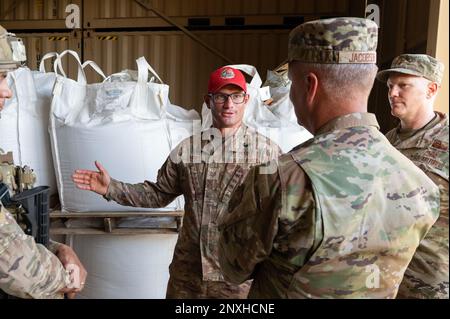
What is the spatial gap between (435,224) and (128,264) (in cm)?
169

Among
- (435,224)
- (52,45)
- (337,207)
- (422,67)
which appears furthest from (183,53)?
(337,207)

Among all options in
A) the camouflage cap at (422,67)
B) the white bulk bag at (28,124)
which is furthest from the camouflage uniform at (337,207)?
the white bulk bag at (28,124)

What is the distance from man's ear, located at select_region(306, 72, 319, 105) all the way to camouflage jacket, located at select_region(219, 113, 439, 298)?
0.29 ft

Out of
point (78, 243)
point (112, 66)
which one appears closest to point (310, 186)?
point (78, 243)

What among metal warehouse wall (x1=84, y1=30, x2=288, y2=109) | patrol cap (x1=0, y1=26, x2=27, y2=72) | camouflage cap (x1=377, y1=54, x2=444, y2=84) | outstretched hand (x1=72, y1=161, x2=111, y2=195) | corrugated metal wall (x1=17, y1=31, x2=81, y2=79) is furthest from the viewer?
corrugated metal wall (x1=17, y1=31, x2=81, y2=79)

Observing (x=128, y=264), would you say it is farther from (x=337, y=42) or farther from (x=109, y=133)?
(x=337, y=42)

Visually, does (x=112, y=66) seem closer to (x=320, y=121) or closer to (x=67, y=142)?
(x=67, y=142)

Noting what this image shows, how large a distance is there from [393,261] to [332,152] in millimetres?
334

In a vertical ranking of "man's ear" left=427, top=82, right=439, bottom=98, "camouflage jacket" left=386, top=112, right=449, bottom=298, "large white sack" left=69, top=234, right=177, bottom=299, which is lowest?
"large white sack" left=69, top=234, right=177, bottom=299

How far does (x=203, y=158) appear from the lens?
196 cm

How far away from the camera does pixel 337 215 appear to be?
3.26 feet

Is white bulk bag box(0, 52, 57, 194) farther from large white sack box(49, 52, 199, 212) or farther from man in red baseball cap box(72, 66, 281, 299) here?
A: man in red baseball cap box(72, 66, 281, 299)

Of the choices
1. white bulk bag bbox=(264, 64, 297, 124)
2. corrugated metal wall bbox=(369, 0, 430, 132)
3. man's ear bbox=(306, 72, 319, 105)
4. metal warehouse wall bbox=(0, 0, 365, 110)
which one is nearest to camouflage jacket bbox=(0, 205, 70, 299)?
man's ear bbox=(306, 72, 319, 105)

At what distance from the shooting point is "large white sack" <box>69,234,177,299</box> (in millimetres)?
2498
